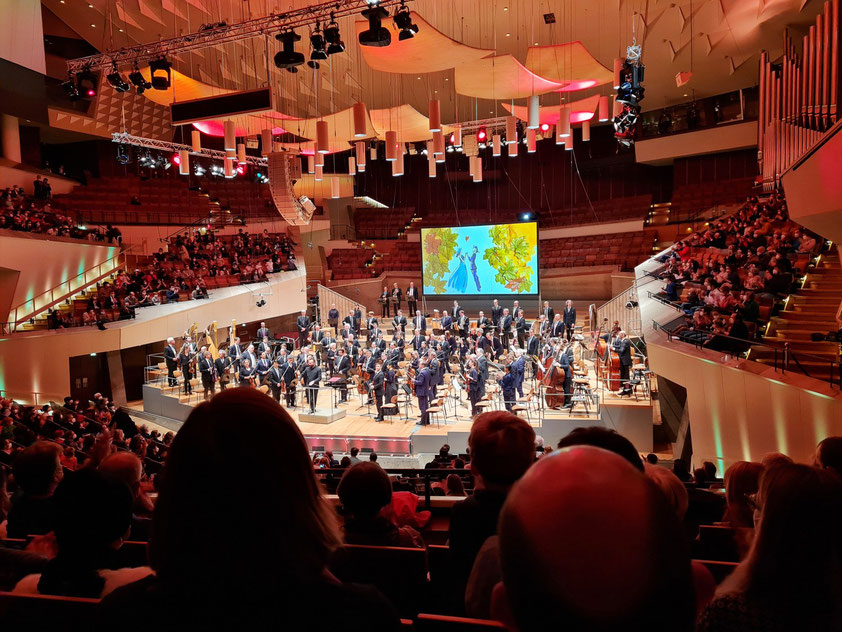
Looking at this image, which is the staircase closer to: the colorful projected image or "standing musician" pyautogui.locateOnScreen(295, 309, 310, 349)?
the colorful projected image

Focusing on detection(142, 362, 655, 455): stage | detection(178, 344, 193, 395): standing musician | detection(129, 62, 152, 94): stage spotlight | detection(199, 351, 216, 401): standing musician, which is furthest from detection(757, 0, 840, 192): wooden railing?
detection(178, 344, 193, 395): standing musician

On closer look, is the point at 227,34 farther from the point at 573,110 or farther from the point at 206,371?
the point at 573,110

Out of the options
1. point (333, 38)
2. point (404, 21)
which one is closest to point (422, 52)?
point (333, 38)

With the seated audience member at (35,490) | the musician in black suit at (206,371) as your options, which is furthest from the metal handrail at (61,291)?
the seated audience member at (35,490)

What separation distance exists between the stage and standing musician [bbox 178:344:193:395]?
43 centimetres

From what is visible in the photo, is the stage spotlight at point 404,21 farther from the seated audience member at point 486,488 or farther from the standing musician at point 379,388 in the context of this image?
the seated audience member at point 486,488

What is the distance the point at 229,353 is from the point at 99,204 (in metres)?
10.6

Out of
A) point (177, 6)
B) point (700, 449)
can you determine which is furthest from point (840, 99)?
point (177, 6)

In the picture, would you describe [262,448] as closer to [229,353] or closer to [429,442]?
[429,442]

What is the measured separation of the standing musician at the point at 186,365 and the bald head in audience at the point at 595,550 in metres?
15.9

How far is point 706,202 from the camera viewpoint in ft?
74.5

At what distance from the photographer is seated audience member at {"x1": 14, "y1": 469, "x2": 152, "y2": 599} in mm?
1470

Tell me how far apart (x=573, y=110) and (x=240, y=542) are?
17.4 m

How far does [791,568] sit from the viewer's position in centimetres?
121
